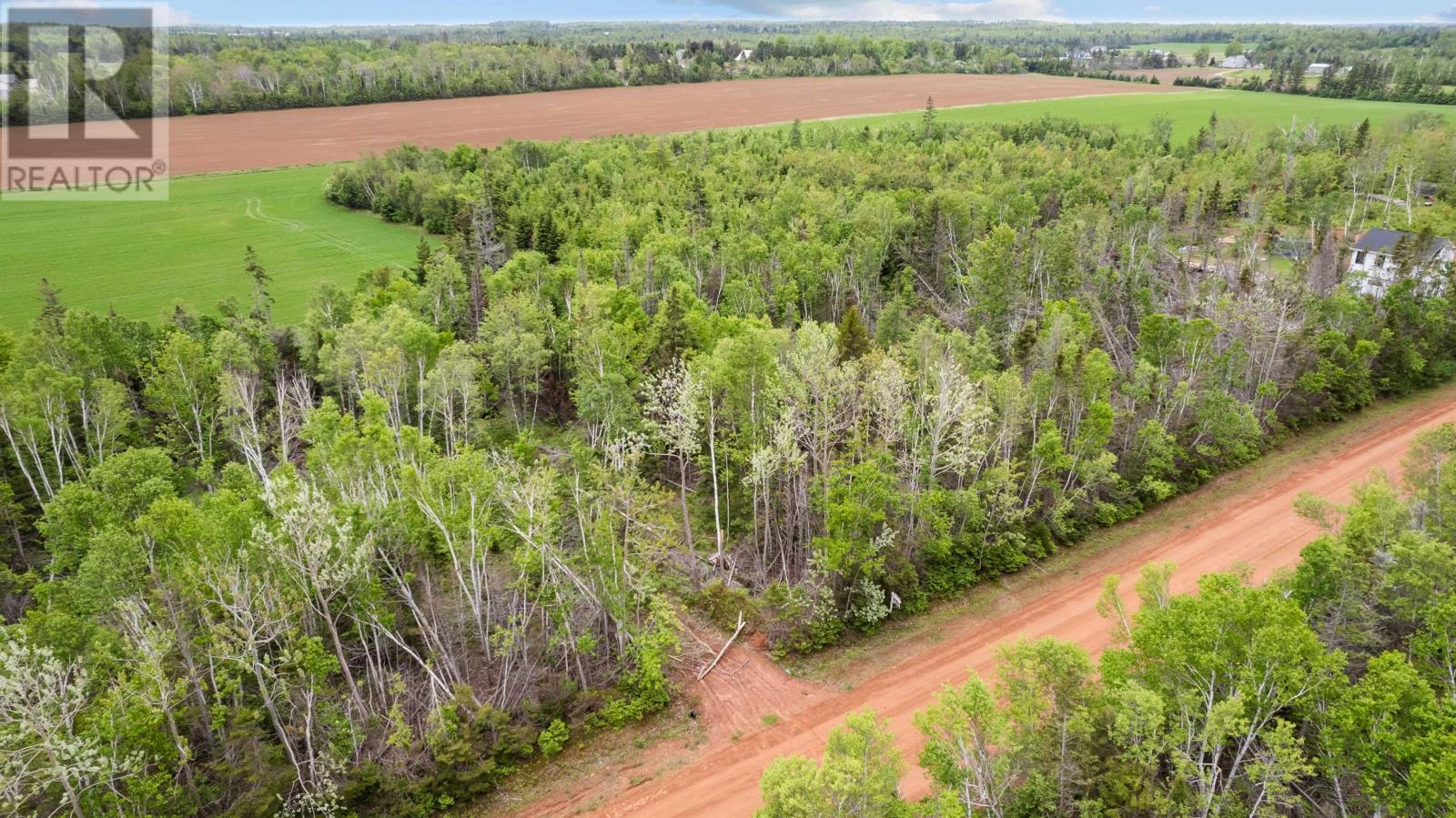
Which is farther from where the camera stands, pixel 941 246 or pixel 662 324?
pixel 941 246

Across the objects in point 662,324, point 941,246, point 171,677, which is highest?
point 941,246

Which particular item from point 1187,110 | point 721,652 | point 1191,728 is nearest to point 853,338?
point 721,652

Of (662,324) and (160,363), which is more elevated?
(662,324)

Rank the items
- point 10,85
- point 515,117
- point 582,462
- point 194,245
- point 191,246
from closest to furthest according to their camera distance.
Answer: point 582,462, point 191,246, point 194,245, point 10,85, point 515,117

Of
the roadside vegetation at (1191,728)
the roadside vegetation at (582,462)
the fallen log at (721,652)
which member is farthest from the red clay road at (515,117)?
the roadside vegetation at (1191,728)

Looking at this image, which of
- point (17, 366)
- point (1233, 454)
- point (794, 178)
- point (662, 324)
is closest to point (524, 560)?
point (662, 324)

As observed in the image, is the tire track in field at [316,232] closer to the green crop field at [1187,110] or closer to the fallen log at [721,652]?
the fallen log at [721,652]

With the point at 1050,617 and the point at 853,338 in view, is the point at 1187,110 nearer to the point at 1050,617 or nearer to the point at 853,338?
the point at 853,338

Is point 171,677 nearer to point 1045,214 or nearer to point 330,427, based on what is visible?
point 330,427
